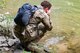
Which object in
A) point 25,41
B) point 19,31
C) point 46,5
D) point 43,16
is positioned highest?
point 46,5

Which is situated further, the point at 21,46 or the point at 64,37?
the point at 64,37

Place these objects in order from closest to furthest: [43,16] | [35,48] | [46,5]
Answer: [43,16] → [46,5] → [35,48]

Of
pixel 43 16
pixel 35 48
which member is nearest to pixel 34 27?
pixel 43 16

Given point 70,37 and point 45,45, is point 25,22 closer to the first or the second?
point 45,45

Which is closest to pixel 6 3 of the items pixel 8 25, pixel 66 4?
pixel 66 4

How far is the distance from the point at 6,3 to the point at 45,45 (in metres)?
3.82

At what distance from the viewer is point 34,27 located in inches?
232

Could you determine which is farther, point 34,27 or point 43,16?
point 34,27

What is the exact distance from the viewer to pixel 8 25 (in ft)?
22.2

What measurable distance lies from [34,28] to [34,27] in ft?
0.11

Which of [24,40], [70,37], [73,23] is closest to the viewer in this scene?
[24,40]

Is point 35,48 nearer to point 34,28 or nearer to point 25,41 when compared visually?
point 25,41

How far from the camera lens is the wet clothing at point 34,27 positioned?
19.0ft

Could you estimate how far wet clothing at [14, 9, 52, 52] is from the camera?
228 inches
